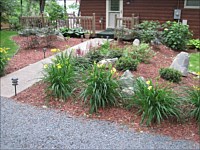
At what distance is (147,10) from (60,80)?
9.29 m

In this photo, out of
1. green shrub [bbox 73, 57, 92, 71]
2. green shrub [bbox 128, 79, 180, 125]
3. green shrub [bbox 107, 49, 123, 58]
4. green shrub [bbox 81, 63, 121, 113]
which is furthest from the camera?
green shrub [bbox 107, 49, 123, 58]

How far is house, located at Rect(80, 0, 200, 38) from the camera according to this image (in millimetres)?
12477

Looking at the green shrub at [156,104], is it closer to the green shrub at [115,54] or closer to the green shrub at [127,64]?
the green shrub at [127,64]

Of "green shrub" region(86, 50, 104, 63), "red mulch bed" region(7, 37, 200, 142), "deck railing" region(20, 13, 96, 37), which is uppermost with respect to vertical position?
"deck railing" region(20, 13, 96, 37)

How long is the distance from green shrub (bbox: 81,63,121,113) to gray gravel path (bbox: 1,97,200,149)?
1.41ft

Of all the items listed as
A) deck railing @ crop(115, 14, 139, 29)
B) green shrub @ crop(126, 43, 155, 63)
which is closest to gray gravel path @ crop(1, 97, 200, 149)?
green shrub @ crop(126, 43, 155, 63)

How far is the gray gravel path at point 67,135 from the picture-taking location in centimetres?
361

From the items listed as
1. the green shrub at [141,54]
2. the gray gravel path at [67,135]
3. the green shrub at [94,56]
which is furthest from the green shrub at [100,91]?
the green shrub at [141,54]

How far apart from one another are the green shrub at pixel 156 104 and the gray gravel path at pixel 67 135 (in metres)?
0.39

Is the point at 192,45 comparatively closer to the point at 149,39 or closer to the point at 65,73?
the point at 149,39

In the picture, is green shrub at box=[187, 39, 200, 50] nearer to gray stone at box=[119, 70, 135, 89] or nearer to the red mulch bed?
the red mulch bed

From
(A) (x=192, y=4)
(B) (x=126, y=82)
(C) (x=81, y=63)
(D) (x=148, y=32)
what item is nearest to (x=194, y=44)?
(A) (x=192, y=4)

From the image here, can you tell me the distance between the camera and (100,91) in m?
4.72

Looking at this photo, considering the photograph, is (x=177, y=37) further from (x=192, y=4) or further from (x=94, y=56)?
(x=94, y=56)
